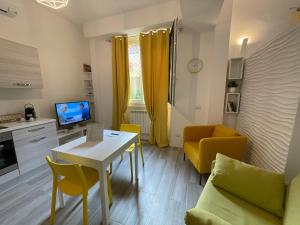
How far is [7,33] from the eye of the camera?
222 cm

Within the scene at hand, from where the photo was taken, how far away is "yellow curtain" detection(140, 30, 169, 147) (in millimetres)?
3031

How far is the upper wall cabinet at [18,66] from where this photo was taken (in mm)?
2029

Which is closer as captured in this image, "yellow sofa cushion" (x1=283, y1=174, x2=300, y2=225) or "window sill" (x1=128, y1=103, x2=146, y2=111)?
"yellow sofa cushion" (x1=283, y1=174, x2=300, y2=225)

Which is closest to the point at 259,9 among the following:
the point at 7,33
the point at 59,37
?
the point at 59,37

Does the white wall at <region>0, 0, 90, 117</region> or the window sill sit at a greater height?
the white wall at <region>0, 0, 90, 117</region>

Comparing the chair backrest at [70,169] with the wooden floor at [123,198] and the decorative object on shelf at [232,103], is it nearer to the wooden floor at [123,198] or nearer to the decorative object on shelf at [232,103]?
the wooden floor at [123,198]

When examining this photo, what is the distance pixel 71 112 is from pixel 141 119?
1.59m

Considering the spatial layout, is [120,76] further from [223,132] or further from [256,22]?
[256,22]

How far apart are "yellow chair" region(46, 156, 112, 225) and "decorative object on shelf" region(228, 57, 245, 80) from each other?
110 inches

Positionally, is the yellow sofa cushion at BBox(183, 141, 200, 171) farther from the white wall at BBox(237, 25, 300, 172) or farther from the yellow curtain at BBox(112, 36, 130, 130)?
the yellow curtain at BBox(112, 36, 130, 130)

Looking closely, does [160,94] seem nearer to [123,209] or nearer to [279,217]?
[123,209]

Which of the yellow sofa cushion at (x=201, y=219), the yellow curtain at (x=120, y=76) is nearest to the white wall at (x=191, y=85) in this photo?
the yellow curtain at (x=120, y=76)

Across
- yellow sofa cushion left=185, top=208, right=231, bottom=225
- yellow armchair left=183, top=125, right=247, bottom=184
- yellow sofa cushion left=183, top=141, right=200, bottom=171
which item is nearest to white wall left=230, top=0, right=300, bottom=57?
yellow armchair left=183, top=125, right=247, bottom=184

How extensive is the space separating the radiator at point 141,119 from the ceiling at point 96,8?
7.34 ft
